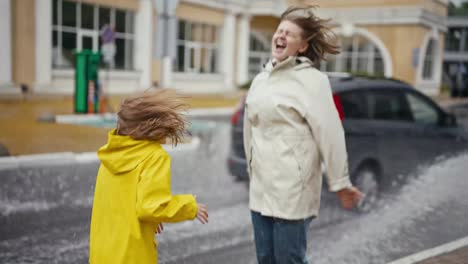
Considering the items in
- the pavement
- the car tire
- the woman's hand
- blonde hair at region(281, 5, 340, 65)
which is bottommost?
the pavement

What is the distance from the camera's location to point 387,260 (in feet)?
17.3

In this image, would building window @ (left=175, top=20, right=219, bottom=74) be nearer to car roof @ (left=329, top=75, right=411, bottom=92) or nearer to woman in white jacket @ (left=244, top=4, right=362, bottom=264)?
car roof @ (left=329, top=75, right=411, bottom=92)

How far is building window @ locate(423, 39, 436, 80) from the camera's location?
46.0 metres

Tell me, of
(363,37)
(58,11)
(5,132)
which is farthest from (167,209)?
(363,37)

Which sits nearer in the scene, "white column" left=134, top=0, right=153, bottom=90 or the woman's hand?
the woman's hand

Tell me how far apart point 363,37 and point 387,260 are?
41393 mm

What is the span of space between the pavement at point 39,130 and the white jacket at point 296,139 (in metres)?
8.17

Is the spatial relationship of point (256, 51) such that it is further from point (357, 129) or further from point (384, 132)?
point (357, 129)

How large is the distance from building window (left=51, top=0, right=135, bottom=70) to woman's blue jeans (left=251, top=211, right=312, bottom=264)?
22.2 meters

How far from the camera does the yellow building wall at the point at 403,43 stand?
4106 centimetres

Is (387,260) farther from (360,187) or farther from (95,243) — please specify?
(95,243)

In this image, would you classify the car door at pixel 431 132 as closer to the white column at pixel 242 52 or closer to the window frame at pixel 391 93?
the window frame at pixel 391 93

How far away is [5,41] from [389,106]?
17.3m

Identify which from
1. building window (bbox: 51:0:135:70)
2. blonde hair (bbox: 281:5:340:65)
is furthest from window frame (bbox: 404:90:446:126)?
building window (bbox: 51:0:135:70)
